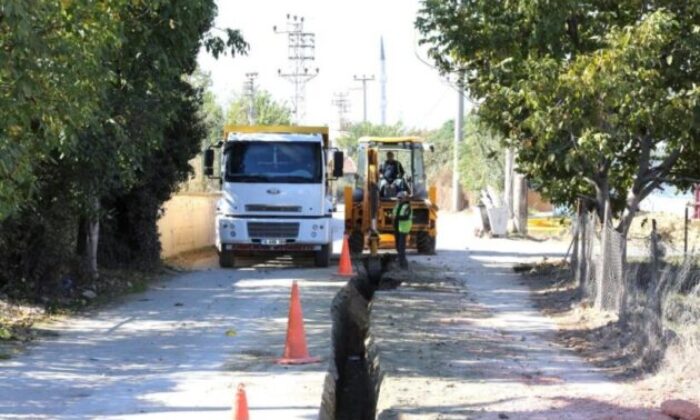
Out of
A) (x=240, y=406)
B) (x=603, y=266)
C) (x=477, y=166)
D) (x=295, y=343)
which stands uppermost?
(x=477, y=166)

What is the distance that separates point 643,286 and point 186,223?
54.2 ft

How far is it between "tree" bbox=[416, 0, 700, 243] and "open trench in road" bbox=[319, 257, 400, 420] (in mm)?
3983

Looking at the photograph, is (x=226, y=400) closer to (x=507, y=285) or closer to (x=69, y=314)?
(x=69, y=314)

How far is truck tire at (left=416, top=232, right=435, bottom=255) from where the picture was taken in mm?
25516

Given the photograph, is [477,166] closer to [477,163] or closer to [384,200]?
[477,163]

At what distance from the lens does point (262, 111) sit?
78.1 m

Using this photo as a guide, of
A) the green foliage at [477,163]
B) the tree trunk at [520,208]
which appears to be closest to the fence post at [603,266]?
the tree trunk at [520,208]

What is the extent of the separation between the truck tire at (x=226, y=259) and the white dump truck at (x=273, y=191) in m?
0.03

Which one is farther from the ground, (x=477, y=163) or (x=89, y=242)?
(x=477, y=163)

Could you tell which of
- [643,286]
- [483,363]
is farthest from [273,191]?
[483,363]

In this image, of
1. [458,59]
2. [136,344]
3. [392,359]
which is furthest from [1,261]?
[458,59]

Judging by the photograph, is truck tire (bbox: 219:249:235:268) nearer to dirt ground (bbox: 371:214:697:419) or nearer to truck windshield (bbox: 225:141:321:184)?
truck windshield (bbox: 225:141:321:184)

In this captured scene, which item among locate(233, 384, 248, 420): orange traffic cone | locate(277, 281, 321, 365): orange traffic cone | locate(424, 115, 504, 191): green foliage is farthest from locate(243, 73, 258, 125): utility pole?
locate(233, 384, 248, 420): orange traffic cone

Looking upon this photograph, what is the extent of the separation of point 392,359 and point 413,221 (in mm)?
13385
